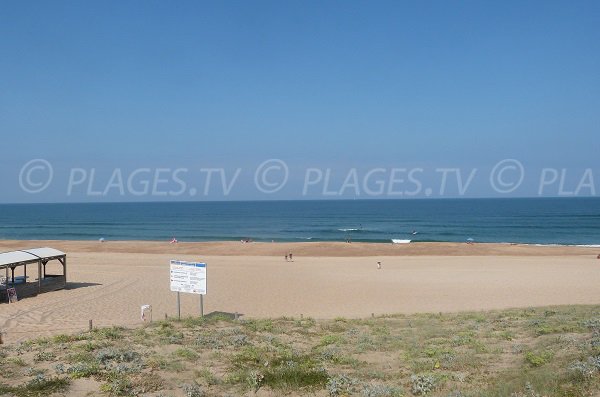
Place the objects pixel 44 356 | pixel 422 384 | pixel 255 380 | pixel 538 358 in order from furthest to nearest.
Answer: pixel 44 356 < pixel 538 358 < pixel 255 380 < pixel 422 384

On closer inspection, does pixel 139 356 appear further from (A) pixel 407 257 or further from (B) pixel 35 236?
(B) pixel 35 236

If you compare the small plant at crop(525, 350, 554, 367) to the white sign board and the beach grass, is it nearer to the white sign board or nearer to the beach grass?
the beach grass

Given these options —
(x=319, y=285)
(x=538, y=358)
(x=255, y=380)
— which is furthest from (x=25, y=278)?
(x=538, y=358)

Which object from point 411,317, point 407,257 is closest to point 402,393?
point 411,317

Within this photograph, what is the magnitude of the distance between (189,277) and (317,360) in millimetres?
8027

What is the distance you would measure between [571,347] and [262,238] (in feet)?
190

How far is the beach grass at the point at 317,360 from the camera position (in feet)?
25.1

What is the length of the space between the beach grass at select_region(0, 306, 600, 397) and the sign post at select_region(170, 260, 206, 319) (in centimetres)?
244

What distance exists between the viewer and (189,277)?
16625 millimetres

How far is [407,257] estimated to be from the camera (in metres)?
41.9

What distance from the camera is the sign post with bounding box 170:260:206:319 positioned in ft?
53.9

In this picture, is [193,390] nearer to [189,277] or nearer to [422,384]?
[422,384]

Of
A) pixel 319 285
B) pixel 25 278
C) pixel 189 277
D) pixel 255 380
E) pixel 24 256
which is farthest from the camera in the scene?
pixel 319 285

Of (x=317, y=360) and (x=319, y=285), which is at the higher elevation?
(x=317, y=360)
